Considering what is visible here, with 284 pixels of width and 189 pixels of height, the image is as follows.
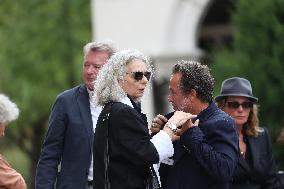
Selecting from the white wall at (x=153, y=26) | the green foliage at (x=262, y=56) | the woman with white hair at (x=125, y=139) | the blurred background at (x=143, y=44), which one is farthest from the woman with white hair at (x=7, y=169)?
the white wall at (x=153, y=26)

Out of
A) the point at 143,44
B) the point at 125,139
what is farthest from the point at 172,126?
the point at 143,44

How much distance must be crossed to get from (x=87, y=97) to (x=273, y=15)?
9.81 feet

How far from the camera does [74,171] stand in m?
6.41

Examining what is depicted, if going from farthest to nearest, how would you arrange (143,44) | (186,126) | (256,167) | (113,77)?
(143,44)
(256,167)
(113,77)
(186,126)

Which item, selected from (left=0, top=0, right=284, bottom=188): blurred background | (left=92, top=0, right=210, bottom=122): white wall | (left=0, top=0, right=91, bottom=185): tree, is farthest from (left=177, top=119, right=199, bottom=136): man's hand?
(left=0, top=0, right=91, bottom=185): tree

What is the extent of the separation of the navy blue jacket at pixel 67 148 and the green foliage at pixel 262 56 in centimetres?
257

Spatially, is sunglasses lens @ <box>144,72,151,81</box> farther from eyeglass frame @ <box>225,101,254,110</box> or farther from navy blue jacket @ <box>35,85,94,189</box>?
eyeglass frame @ <box>225,101,254,110</box>

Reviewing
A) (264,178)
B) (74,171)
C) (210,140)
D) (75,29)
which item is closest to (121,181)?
(210,140)

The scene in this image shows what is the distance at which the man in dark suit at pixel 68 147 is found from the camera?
21.1 ft

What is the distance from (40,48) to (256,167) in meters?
12.2

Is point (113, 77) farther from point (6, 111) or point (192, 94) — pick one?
point (6, 111)

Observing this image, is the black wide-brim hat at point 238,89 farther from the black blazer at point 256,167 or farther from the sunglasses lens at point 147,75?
the sunglasses lens at point 147,75

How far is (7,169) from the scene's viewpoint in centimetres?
634

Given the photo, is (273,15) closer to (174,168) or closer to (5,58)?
(174,168)
